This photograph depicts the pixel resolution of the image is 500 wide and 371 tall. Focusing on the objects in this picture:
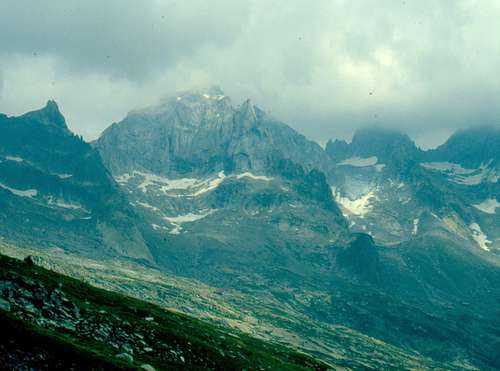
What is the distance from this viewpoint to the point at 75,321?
67.1m

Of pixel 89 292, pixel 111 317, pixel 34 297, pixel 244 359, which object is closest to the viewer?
pixel 34 297

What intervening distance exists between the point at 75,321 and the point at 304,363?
91.0 m

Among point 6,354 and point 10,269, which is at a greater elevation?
point 10,269

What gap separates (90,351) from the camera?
53.4m

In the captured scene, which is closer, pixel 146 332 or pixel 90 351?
pixel 90 351

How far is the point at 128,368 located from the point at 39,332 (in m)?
8.78

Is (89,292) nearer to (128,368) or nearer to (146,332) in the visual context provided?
(146,332)

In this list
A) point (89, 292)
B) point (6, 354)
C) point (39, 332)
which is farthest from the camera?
point (89, 292)

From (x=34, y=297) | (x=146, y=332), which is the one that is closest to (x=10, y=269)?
(x=34, y=297)

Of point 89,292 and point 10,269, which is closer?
point 10,269

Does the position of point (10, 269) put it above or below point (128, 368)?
above

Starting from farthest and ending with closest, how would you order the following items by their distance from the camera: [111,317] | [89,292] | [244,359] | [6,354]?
1. [244,359]
2. [89,292]
3. [111,317]
4. [6,354]

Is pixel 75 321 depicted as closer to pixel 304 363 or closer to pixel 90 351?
pixel 90 351

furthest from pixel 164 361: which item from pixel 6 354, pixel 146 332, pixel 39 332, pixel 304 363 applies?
pixel 304 363
